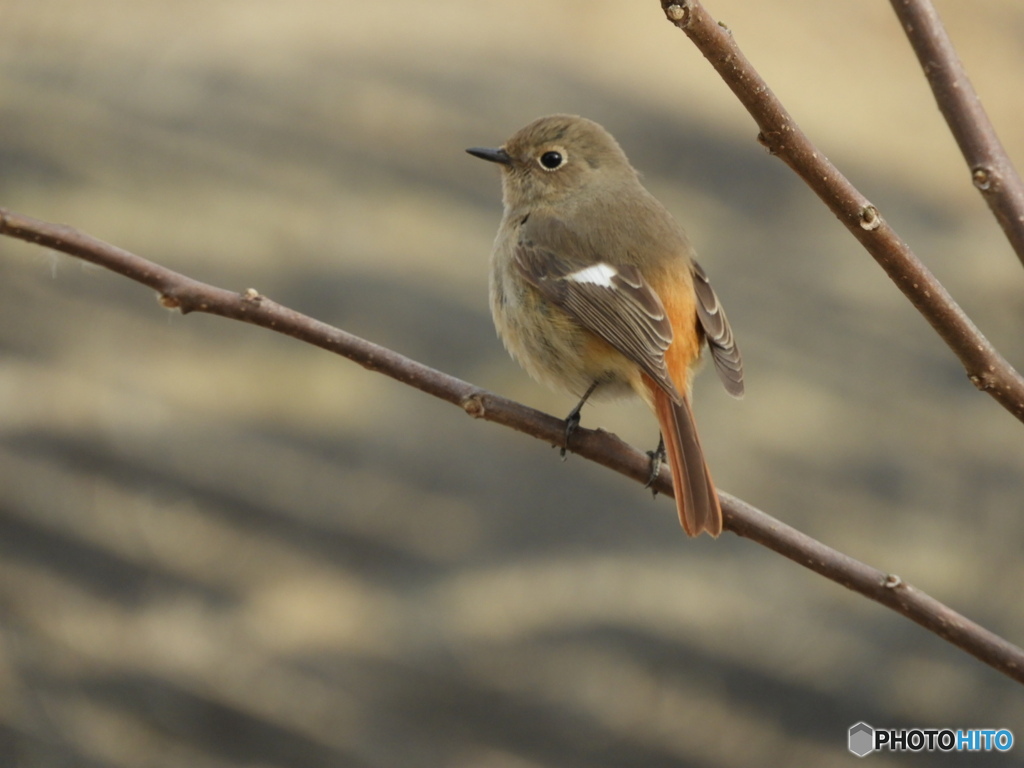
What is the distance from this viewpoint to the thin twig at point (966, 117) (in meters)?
2.08

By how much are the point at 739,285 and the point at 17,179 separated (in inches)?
136

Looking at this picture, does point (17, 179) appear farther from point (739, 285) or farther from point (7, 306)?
point (739, 285)

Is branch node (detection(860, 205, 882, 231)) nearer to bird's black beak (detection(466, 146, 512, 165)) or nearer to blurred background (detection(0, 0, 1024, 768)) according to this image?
bird's black beak (detection(466, 146, 512, 165))

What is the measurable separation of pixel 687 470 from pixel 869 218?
2.61 ft

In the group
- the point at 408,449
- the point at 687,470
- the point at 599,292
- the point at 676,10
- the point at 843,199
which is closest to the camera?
the point at 676,10

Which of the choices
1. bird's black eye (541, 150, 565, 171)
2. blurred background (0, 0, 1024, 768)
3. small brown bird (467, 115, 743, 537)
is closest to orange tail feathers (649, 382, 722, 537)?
small brown bird (467, 115, 743, 537)

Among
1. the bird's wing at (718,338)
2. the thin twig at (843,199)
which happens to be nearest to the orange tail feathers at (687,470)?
the bird's wing at (718,338)

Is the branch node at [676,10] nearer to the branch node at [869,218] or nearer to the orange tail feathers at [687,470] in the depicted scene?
the branch node at [869,218]

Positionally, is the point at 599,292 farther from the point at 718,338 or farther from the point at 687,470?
the point at 687,470

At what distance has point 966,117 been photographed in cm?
215

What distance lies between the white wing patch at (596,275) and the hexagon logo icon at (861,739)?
240 cm
